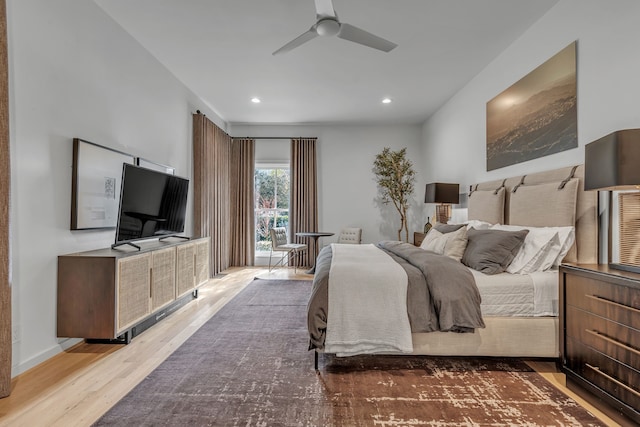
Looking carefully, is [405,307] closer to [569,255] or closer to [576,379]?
[576,379]

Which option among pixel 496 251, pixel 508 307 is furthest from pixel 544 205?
pixel 508 307

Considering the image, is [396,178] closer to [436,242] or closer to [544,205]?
[436,242]

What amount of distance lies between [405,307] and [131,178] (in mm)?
2610

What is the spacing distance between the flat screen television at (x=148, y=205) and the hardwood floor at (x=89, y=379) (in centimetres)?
88

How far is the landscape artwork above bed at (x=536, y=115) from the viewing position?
2764 mm

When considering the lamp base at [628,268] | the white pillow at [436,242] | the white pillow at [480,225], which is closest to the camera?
the lamp base at [628,268]

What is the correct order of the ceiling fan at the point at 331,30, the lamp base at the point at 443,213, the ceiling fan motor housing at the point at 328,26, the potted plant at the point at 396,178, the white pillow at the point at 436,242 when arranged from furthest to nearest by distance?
1. the potted plant at the point at 396,178
2. the lamp base at the point at 443,213
3. the white pillow at the point at 436,242
4. the ceiling fan motor housing at the point at 328,26
5. the ceiling fan at the point at 331,30

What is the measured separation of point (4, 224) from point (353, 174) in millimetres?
5515

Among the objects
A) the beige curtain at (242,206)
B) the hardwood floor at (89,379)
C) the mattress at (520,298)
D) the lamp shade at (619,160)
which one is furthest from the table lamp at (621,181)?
the beige curtain at (242,206)

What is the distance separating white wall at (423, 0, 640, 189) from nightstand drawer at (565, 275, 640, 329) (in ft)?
3.57

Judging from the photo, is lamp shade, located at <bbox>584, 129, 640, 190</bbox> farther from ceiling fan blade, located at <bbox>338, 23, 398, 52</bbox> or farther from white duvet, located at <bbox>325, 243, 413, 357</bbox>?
ceiling fan blade, located at <bbox>338, 23, 398, 52</bbox>

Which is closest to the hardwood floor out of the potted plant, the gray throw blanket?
the gray throw blanket

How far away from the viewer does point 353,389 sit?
211 cm

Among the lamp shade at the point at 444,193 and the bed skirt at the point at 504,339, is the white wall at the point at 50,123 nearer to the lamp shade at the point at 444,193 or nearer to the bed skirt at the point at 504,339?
the bed skirt at the point at 504,339
